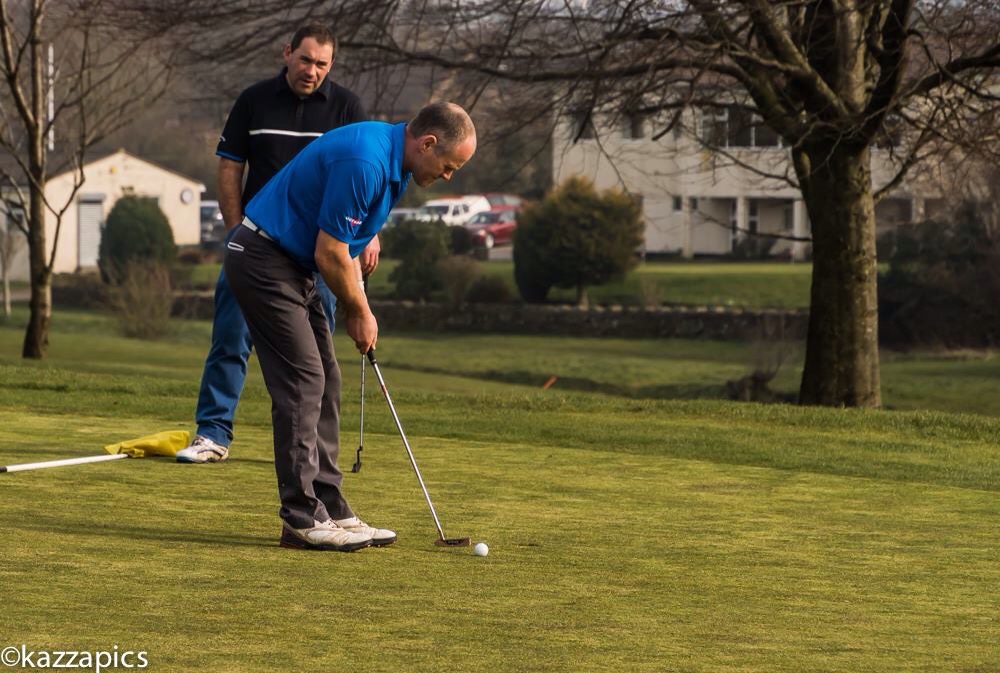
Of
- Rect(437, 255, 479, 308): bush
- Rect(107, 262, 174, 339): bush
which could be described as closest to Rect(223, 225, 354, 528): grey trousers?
Rect(107, 262, 174, 339): bush

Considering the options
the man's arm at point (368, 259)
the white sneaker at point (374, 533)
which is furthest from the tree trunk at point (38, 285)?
the white sneaker at point (374, 533)

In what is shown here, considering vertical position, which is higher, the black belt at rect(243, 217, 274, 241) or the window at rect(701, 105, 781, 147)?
the window at rect(701, 105, 781, 147)

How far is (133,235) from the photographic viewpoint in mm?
53375

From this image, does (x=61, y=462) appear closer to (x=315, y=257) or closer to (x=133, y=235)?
(x=315, y=257)

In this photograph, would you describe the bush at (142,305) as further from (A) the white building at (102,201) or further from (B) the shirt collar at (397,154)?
(B) the shirt collar at (397,154)

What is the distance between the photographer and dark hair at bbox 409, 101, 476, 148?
18.2ft

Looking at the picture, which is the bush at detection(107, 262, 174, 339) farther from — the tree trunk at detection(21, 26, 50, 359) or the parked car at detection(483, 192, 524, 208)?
the parked car at detection(483, 192, 524, 208)

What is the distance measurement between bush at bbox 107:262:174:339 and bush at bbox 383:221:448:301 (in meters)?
11.8

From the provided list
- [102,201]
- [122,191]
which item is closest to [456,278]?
[122,191]

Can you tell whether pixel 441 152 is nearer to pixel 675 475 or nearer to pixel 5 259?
pixel 675 475

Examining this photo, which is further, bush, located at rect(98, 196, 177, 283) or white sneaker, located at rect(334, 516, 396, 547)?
bush, located at rect(98, 196, 177, 283)

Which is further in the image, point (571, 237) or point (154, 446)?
point (571, 237)

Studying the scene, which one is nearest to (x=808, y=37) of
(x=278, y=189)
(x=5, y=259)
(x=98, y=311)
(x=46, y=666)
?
(x=278, y=189)

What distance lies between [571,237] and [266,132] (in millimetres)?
41537
